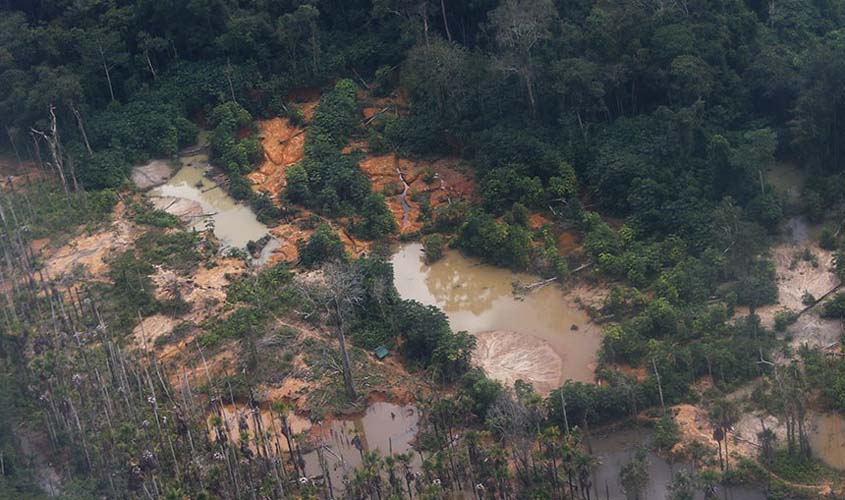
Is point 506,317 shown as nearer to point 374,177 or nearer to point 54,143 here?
point 374,177

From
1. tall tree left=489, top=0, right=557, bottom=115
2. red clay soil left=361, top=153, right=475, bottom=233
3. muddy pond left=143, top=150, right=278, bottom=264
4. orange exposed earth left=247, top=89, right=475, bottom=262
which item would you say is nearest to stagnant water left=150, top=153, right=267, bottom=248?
muddy pond left=143, top=150, right=278, bottom=264

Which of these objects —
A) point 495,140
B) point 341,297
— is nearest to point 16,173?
point 495,140

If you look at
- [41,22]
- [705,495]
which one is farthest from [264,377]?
[41,22]

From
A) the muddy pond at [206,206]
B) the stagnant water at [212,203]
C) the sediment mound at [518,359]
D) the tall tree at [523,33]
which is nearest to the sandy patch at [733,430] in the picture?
the sediment mound at [518,359]

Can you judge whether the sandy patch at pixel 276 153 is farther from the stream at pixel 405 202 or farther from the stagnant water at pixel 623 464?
the stagnant water at pixel 623 464

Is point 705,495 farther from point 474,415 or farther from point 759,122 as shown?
point 759,122

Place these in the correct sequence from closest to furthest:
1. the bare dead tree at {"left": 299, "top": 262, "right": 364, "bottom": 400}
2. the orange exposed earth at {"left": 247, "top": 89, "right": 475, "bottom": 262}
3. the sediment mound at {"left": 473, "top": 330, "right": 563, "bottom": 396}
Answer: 1. the bare dead tree at {"left": 299, "top": 262, "right": 364, "bottom": 400}
2. the sediment mound at {"left": 473, "top": 330, "right": 563, "bottom": 396}
3. the orange exposed earth at {"left": 247, "top": 89, "right": 475, "bottom": 262}

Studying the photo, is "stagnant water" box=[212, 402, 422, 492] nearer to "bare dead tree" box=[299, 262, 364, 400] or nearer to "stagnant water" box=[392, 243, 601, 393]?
"bare dead tree" box=[299, 262, 364, 400]
